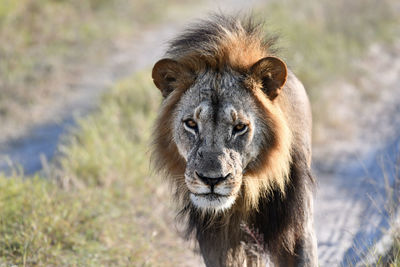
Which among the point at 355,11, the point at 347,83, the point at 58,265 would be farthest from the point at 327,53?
the point at 58,265

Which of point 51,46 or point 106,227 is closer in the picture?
point 106,227

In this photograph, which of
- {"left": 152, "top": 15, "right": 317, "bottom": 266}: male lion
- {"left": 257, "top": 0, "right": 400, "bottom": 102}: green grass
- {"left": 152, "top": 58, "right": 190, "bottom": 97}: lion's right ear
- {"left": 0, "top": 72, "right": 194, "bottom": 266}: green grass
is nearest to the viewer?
{"left": 152, "top": 15, "right": 317, "bottom": 266}: male lion

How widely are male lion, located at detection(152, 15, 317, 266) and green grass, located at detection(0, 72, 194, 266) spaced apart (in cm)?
92

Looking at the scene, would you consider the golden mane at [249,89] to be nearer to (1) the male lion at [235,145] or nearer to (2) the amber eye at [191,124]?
(1) the male lion at [235,145]

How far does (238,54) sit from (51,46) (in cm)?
839

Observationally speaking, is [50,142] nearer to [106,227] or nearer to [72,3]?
[106,227]

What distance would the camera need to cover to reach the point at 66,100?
9.88 meters

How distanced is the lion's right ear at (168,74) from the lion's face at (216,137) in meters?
0.15

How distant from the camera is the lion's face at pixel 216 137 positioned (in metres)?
3.47

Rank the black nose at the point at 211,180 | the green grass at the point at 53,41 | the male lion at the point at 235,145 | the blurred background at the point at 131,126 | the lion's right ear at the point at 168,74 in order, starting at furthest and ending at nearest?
the green grass at the point at 53,41 < the blurred background at the point at 131,126 < the lion's right ear at the point at 168,74 < the male lion at the point at 235,145 < the black nose at the point at 211,180

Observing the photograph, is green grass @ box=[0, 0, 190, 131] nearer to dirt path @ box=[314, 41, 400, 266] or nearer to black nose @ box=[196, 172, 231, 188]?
dirt path @ box=[314, 41, 400, 266]

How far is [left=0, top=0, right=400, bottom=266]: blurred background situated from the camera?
16.5 ft

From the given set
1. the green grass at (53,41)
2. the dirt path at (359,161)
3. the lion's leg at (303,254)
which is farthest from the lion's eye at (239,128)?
the green grass at (53,41)

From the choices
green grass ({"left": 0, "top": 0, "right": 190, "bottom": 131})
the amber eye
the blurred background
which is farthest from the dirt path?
green grass ({"left": 0, "top": 0, "right": 190, "bottom": 131})
